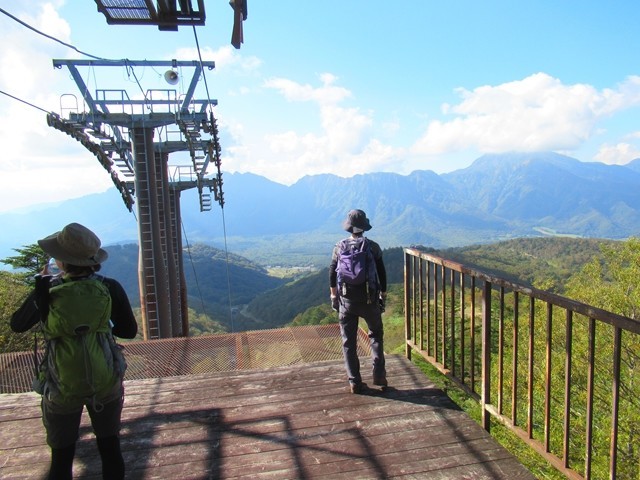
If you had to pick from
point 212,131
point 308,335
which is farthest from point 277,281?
point 308,335

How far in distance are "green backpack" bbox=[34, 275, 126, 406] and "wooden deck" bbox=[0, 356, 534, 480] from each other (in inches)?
35.7

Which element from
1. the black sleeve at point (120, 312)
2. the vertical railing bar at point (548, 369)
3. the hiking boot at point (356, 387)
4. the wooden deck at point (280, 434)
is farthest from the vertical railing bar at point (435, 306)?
the black sleeve at point (120, 312)

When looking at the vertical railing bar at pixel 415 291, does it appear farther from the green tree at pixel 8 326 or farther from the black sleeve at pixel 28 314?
the green tree at pixel 8 326

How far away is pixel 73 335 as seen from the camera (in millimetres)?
2309

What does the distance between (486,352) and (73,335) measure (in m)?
2.79

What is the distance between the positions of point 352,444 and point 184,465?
44.7 inches

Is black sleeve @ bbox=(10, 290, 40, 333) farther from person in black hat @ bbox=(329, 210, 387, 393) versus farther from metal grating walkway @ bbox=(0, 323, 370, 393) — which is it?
metal grating walkway @ bbox=(0, 323, 370, 393)

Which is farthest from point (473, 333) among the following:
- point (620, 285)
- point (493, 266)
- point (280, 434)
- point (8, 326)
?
point (493, 266)

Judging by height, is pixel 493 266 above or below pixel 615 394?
below

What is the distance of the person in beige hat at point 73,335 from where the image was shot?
2293mm

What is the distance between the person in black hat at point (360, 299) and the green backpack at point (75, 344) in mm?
2126

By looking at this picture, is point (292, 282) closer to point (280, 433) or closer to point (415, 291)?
point (415, 291)

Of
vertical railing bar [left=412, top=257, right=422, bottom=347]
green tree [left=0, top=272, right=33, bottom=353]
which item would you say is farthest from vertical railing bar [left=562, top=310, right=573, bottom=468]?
green tree [left=0, top=272, right=33, bottom=353]

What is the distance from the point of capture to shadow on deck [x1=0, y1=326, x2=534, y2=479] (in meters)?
2.94
